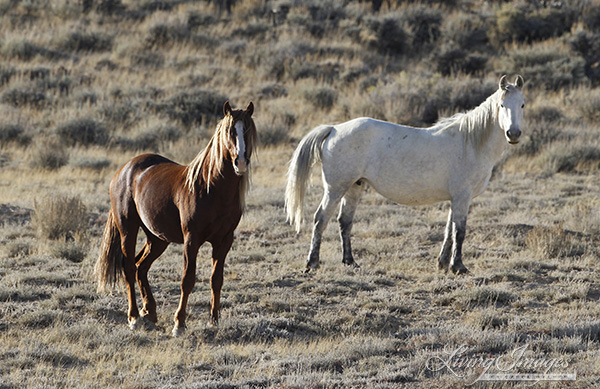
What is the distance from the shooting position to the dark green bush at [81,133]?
15.7m

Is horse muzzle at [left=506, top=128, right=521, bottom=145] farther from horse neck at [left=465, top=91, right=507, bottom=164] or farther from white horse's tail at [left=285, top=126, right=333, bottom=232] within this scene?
white horse's tail at [left=285, top=126, right=333, bottom=232]

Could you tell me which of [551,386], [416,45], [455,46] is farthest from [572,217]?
[416,45]

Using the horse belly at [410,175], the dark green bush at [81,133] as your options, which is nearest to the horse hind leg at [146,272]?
the horse belly at [410,175]

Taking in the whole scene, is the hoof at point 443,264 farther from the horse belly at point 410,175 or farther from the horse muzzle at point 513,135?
the horse muzzle at point 513,135

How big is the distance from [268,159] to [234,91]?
5.54m

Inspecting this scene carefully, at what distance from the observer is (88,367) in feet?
16.6

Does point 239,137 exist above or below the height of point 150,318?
above

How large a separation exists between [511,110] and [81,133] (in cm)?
1115

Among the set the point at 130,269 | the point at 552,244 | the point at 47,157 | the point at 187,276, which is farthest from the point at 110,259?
the point at 47,157

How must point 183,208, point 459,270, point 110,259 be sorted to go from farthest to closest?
point 459,270
point 110,259
point 183,208

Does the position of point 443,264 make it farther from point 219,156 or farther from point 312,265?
point 219,156

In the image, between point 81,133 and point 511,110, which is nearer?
point 511,110

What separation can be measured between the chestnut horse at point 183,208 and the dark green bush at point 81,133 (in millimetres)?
9886

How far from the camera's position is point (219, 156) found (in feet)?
18.2
